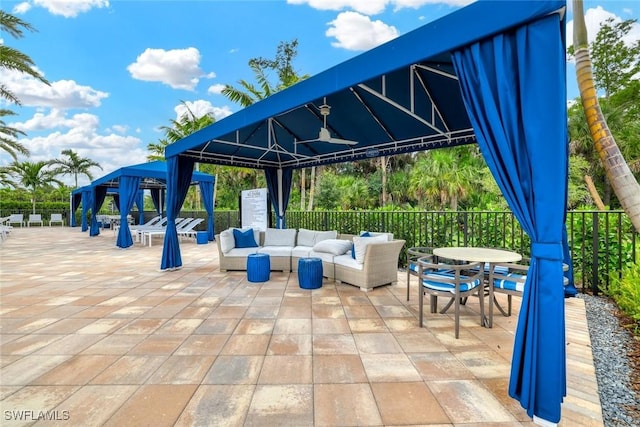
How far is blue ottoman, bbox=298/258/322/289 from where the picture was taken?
479cm

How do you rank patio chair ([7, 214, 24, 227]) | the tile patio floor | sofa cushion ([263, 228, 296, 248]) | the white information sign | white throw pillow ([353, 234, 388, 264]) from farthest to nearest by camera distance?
patio chair ([7, 214, 24, 227]) < the white information sign < sofa cushion ([263, 228, 296, 248]) < white throw pillow ([353, 234, 388, 264]) < the tile patio floor

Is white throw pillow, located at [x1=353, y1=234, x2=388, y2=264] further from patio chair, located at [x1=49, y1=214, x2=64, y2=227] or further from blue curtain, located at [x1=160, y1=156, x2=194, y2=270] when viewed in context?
patio chair, located at [x1=49, y1=214, x2=64, y2=227]

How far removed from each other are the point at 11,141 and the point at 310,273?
527 inches

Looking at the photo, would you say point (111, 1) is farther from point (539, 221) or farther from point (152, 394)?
point (539, 221)

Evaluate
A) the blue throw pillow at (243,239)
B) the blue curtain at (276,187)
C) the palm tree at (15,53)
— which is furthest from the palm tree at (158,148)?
the blue throw pillow at (243,239)

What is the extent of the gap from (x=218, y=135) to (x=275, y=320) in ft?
9.91

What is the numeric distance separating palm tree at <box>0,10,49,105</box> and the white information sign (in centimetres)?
589

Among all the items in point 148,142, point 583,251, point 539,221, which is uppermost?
point 148,142

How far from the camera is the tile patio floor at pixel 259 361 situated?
1896 mm

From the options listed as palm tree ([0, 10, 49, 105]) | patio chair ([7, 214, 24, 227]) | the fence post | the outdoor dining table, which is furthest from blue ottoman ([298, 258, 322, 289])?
patio chair ([7, 214, 24, 227])

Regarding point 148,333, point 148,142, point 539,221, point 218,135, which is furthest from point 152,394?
point 148,142

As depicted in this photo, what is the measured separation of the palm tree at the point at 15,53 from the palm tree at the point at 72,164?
17411 mm

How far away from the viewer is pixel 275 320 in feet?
11.4

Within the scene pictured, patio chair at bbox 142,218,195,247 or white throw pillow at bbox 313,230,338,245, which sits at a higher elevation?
white throw pillow at bbox 313,230,338,245
